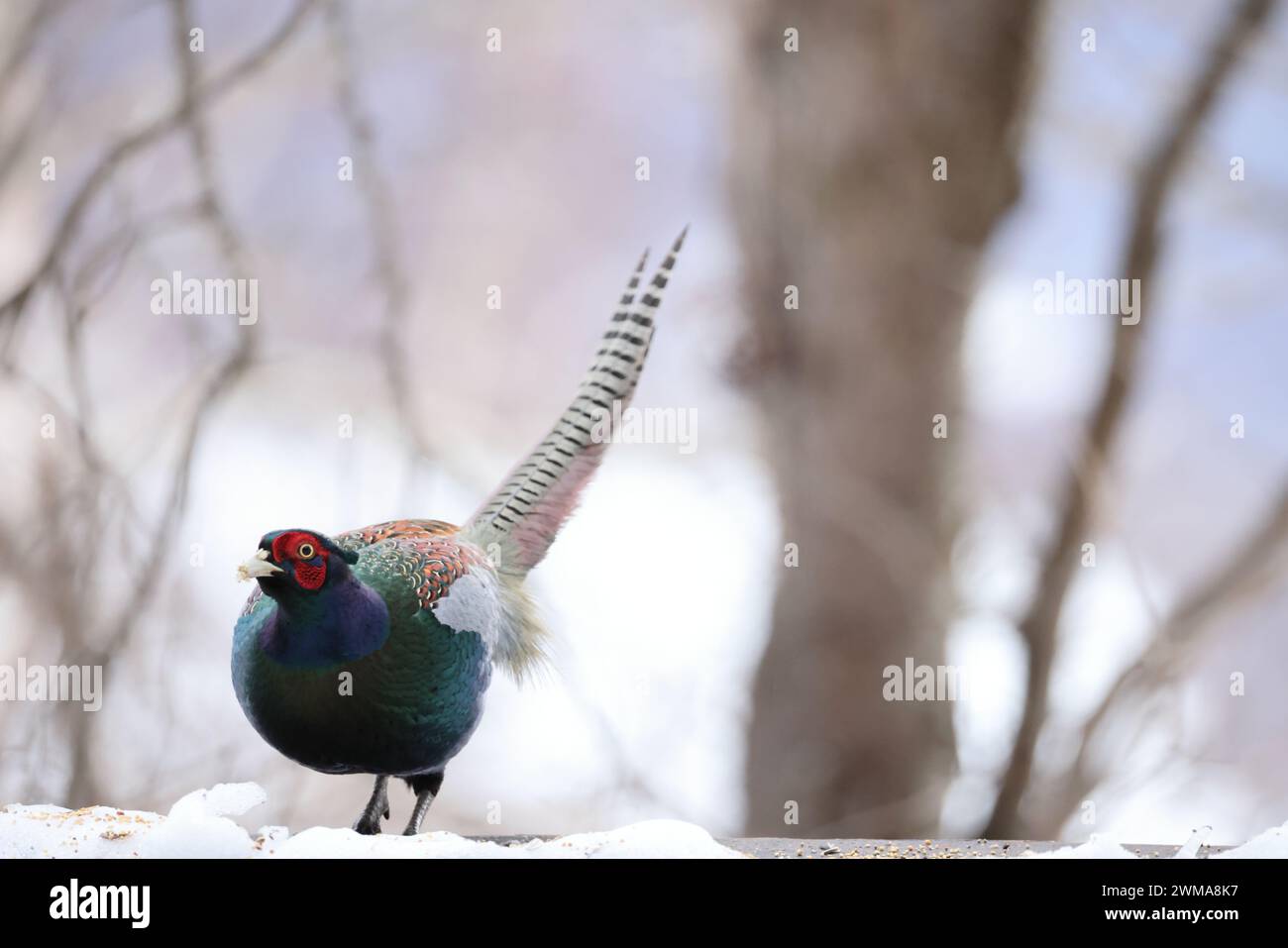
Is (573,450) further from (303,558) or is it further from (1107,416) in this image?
(1107,416)

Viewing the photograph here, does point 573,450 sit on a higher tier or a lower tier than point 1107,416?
lower

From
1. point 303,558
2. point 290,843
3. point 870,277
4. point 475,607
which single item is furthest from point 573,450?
point 870,277

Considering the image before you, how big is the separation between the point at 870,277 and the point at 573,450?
5.06ft

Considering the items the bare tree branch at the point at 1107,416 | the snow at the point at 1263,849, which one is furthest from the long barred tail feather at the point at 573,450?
the bare tree branch at the point at 1107,416

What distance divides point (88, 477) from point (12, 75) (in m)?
0.91

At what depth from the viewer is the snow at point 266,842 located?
5.02 feet

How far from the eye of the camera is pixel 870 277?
2998 mm

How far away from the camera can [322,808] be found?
84.6 inches

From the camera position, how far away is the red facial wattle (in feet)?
4.55

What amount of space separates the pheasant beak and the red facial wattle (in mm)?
12

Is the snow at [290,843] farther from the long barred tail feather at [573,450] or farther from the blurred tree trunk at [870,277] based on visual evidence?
the blurred tree trunk at [870,277]

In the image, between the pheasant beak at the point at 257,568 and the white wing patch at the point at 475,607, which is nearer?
the pheasant beak at the point at 257,568

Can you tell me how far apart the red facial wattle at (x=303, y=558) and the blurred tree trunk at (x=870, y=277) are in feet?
5.33

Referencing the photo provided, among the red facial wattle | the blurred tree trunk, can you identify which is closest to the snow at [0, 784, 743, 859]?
the red facial wattle
